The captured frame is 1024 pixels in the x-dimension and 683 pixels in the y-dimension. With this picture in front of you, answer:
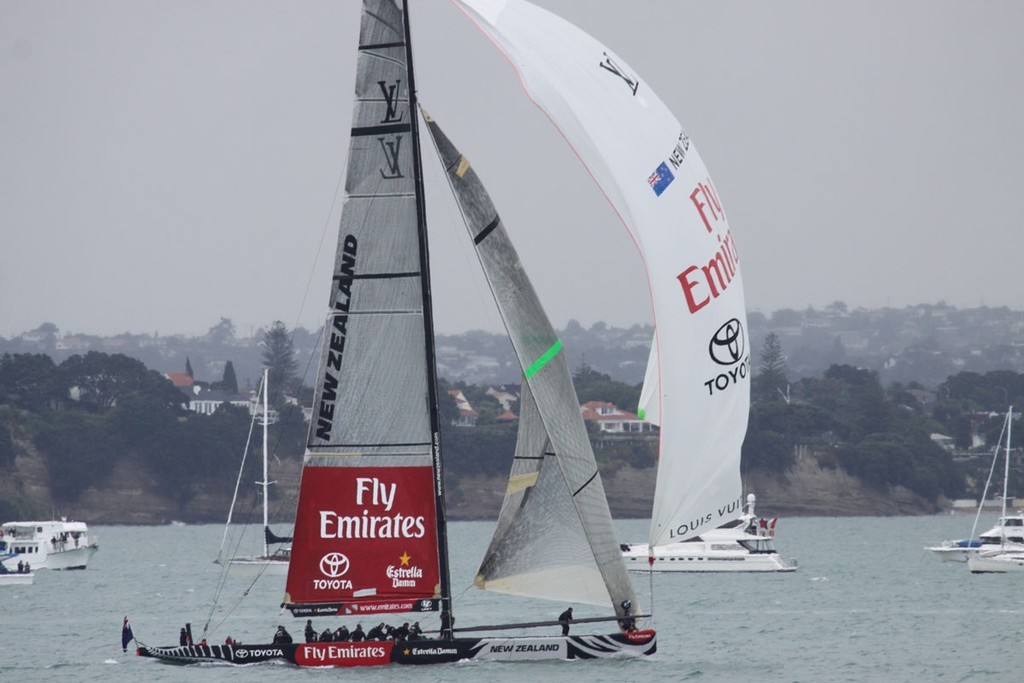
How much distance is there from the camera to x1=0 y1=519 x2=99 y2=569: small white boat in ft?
206

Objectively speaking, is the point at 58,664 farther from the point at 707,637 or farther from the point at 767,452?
the point at 767,452

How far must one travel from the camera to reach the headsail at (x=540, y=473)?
80.3ft

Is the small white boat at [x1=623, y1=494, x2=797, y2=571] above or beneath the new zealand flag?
beneath

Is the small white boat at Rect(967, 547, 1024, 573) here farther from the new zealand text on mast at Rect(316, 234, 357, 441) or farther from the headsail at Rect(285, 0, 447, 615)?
the new zealand text on mast at Rect(316, 234, 357, 441)

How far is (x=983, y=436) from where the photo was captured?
143375 mm

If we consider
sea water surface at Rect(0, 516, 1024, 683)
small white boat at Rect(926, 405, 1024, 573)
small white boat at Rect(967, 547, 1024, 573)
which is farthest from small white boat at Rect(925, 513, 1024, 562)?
small white boat at Rect(967, 547, 1024, 573)

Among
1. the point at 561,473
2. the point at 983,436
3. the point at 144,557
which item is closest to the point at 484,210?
the point at 561,473

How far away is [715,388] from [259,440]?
102m

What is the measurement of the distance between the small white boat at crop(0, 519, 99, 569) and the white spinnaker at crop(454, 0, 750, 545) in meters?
43.8

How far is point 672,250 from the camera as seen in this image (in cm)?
2077

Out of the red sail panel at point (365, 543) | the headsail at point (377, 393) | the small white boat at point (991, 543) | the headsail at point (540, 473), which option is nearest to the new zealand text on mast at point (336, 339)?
the headsail at point (377, 393)

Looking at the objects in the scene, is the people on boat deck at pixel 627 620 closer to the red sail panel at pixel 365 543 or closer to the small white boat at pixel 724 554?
the red sail panel at pixel 365 543

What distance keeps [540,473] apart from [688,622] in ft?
48.6

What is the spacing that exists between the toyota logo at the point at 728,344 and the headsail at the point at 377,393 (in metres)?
4.69
